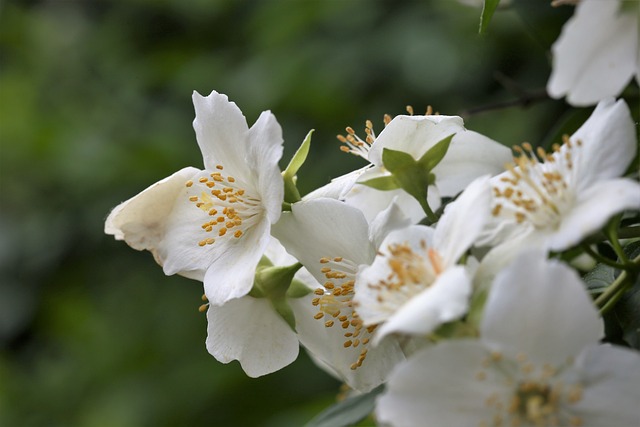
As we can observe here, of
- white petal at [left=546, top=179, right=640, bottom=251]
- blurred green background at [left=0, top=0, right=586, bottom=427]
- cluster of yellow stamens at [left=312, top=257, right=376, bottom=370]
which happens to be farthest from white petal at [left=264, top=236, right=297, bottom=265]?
blurred green background at [left=0, top=0, right=586, bottom=427]

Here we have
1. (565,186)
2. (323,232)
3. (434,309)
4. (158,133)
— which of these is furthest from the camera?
(158,133)

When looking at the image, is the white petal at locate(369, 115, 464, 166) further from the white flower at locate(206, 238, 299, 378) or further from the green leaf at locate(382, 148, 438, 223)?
the white flower at locate(206, 238, 299, 378)

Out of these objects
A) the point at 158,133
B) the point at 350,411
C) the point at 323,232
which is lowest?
the point at 158,133

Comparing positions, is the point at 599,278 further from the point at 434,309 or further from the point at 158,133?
the point at 158,133

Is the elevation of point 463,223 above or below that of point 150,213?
above

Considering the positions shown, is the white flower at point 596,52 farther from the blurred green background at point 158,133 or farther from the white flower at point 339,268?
the blurred green background at point 158,133

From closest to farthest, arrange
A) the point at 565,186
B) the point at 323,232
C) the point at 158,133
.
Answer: the point at 565,186 → the point at 323,232 → the point at 158,133

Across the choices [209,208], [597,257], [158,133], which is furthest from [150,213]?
[158,133]
